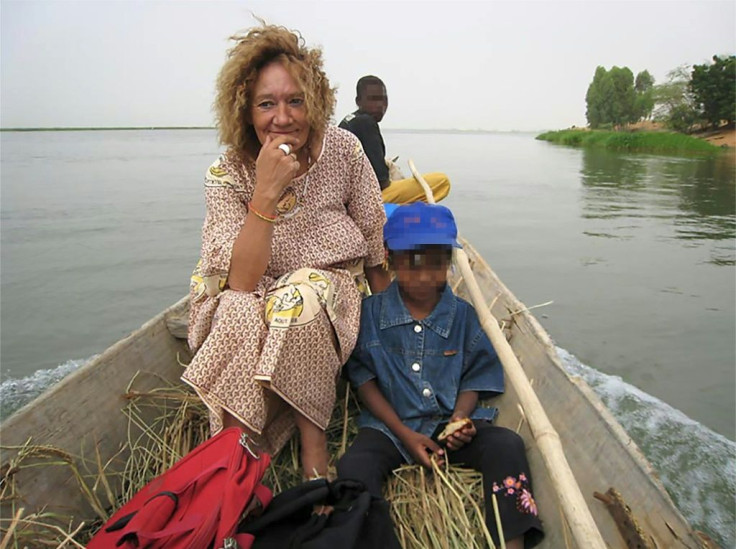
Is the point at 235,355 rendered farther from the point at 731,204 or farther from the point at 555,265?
the point at 731,204

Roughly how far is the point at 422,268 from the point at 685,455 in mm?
2117

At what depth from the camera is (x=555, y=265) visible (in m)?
6.26

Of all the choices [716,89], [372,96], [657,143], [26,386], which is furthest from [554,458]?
[716,89]

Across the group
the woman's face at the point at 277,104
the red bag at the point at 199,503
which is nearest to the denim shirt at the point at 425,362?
the red bag at the point at 199,503

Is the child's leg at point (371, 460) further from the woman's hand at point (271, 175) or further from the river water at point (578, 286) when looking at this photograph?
the river water at point (578, 286)

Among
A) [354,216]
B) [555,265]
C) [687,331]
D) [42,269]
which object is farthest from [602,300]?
[42,269]

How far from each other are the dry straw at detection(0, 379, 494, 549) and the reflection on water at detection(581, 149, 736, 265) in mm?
6234

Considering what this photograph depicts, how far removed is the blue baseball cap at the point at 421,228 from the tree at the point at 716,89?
33.4 m

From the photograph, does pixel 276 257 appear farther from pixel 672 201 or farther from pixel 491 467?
pixel 672 201

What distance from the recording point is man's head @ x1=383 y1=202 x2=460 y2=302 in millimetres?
1544

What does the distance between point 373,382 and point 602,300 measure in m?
4.07

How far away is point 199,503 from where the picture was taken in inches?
44.8

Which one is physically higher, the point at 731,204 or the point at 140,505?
the point at 140,505

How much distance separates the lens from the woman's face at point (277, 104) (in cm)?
157
